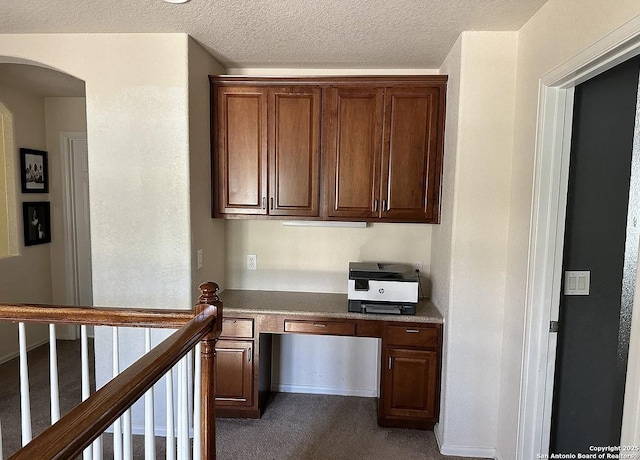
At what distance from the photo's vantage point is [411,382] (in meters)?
2.56

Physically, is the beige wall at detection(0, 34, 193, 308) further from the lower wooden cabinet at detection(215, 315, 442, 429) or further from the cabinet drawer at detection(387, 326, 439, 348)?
the cabinet drawer at detection(387, 326, 439, 348)

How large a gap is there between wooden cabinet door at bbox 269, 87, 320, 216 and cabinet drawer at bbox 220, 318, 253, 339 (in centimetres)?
78

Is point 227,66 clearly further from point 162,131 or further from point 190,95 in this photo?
point 162,131

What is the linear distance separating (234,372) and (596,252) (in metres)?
2.26

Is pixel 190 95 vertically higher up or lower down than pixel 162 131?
higher up

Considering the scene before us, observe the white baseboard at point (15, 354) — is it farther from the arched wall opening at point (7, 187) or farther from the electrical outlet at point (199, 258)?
the electrical outlet at point (199, 258)

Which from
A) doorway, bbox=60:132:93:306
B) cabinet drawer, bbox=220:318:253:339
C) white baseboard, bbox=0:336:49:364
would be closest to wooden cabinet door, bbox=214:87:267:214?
cabinet drawer, bbox=220:318:253:339

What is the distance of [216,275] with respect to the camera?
2922 millimetres

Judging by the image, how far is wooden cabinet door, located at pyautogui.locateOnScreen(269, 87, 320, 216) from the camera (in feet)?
8.82

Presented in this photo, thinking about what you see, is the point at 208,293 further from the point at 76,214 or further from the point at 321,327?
the point at 76,214

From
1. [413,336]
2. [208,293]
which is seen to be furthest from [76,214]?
[413,336]

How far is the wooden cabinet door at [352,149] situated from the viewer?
2.67m

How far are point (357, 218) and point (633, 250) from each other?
5.02 feet

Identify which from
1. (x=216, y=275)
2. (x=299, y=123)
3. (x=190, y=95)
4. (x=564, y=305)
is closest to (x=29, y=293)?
(x=216, y=275)
